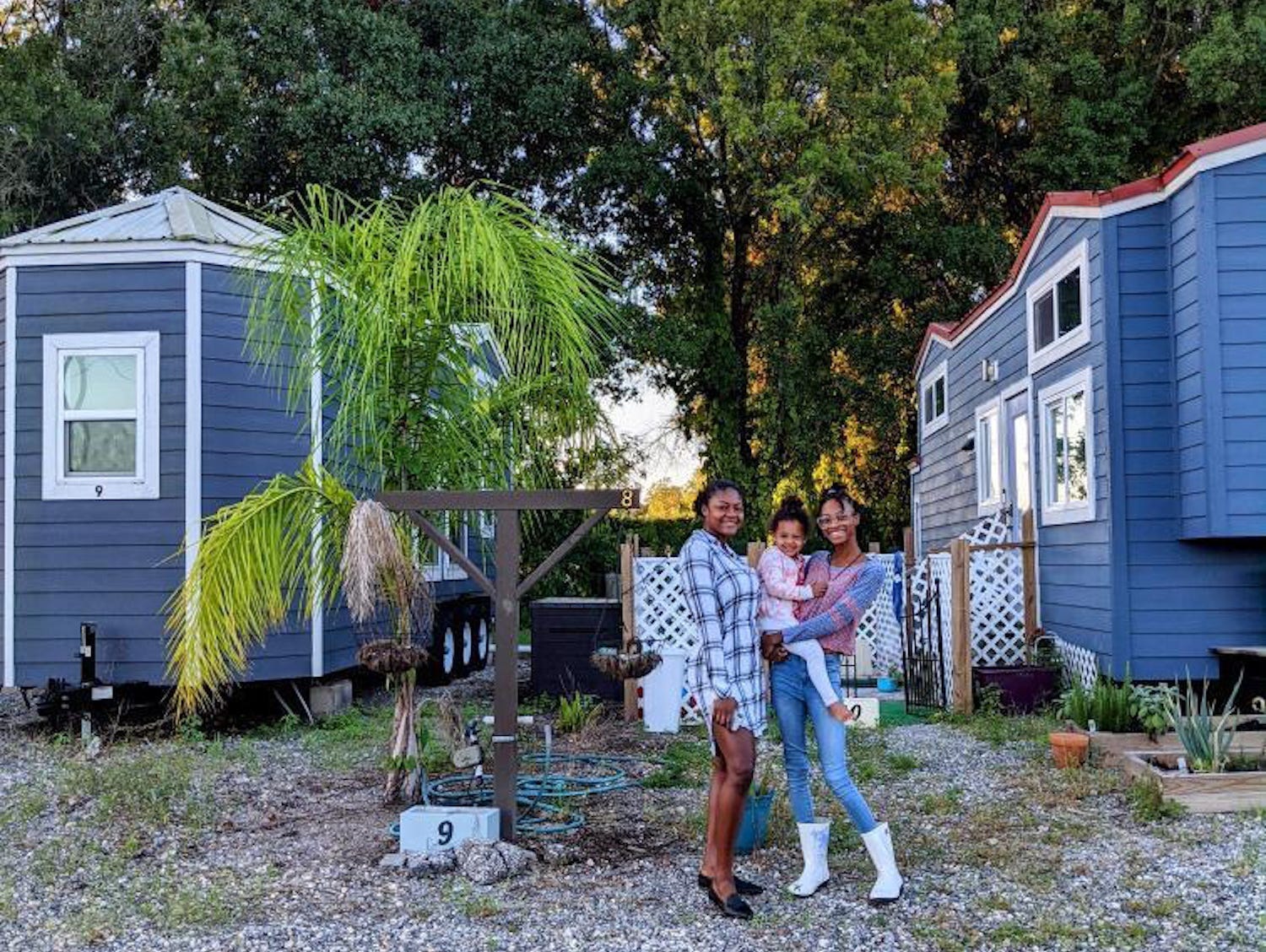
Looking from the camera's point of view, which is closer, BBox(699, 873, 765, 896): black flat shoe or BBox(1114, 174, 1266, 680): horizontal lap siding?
BBox(699, 873, 765, 896): black flat shoe

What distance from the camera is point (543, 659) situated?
9898 millimetres

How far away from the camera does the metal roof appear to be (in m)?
8.59

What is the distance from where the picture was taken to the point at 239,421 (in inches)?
348

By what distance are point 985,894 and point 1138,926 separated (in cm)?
57

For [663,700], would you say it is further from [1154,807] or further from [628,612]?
[1154,807]

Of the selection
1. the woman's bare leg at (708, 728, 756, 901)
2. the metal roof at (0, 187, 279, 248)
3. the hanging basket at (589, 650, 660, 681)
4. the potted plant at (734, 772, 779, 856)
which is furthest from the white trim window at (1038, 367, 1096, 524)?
the metal roof at (0, 187, 279, 248)

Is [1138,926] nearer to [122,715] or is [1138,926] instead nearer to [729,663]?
[729,663]

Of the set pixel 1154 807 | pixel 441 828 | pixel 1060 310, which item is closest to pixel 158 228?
pixel 441 828

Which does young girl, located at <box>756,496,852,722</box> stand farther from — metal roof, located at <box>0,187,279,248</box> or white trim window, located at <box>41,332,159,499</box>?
white trim window, located at <box>41,332,159,499</box>

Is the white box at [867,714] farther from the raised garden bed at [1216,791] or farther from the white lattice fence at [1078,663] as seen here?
the raised garden bed at [1216,791]

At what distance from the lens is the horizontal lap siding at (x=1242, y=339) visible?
7.40 metres

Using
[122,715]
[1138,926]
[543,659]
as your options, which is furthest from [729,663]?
[122,715]

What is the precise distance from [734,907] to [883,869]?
1.85ft

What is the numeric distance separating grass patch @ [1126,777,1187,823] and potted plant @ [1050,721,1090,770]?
3.04 ft
